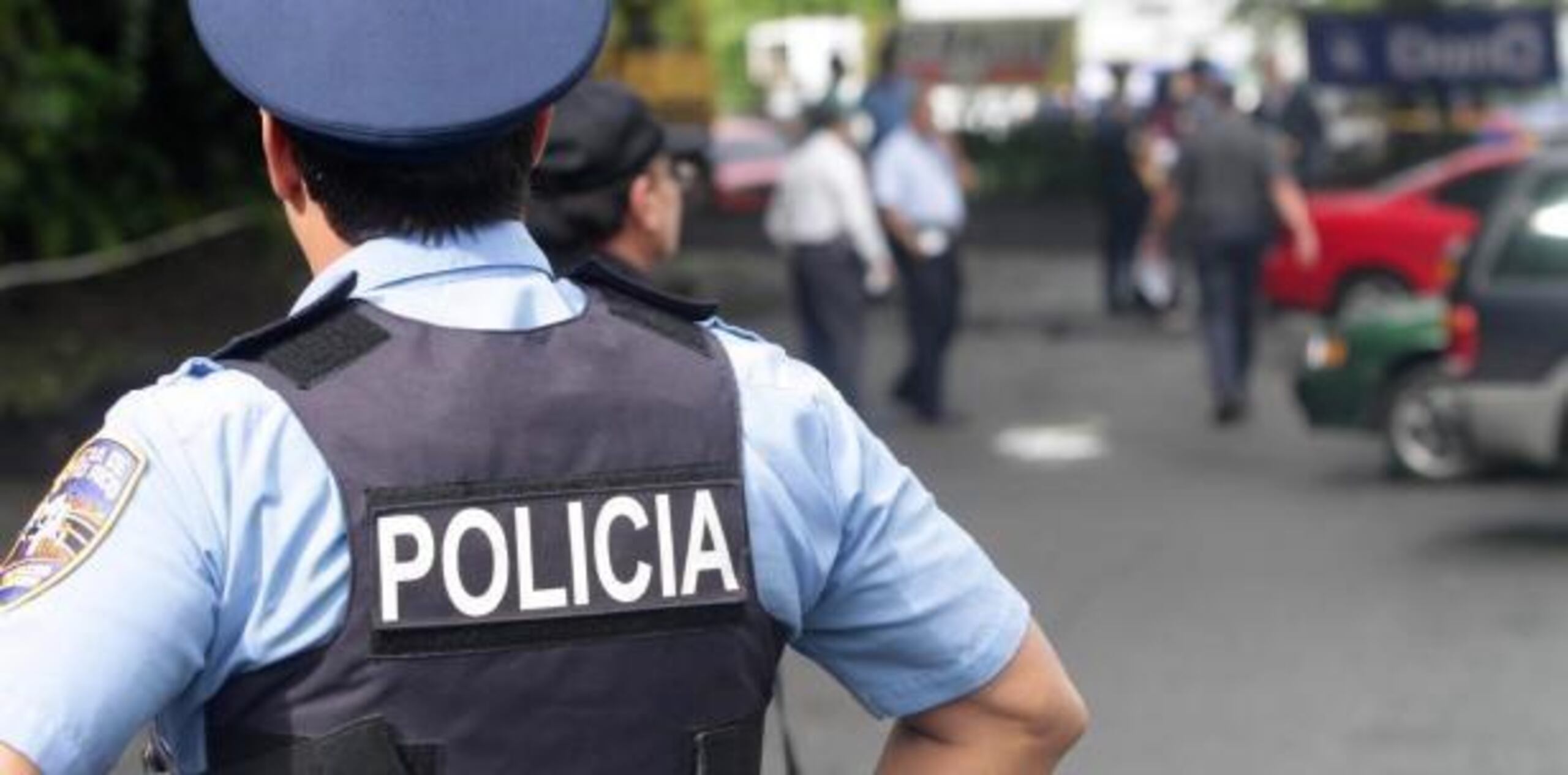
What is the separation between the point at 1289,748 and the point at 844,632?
658 centimetres

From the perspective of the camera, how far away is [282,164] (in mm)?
2559

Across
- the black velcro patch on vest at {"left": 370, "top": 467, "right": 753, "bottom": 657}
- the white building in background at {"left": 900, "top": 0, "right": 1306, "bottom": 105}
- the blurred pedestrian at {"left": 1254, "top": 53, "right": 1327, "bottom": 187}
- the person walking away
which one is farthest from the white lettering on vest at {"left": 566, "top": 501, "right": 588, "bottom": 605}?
the white building in background at {"left": 900, "top": 0, "right": 1306, "bottom": 105}

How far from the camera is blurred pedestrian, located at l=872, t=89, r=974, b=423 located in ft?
55.5

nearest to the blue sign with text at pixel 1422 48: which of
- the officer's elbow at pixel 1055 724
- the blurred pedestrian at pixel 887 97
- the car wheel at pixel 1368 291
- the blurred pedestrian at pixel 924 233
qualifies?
the car wheel at pixel 1368 291

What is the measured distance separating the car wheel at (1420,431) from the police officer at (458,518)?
12.8m

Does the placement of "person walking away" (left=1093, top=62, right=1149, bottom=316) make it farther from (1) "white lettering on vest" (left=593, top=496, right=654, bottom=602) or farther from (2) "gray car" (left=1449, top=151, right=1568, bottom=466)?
(1) "white lettering on vest" (left=593, top=496, right=654, bottom=602)

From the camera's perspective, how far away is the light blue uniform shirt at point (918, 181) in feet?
55.4

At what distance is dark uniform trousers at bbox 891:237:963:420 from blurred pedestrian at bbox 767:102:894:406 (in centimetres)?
99

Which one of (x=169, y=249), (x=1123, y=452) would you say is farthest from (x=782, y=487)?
(x=169, y=249)

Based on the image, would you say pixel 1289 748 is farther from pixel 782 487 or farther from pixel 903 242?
pixel 903 242

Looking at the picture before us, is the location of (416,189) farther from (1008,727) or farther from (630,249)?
(630,249)

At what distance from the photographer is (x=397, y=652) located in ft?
7.98

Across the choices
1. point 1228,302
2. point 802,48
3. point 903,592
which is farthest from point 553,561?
point 802,48

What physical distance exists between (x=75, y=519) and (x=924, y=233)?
587 inches
